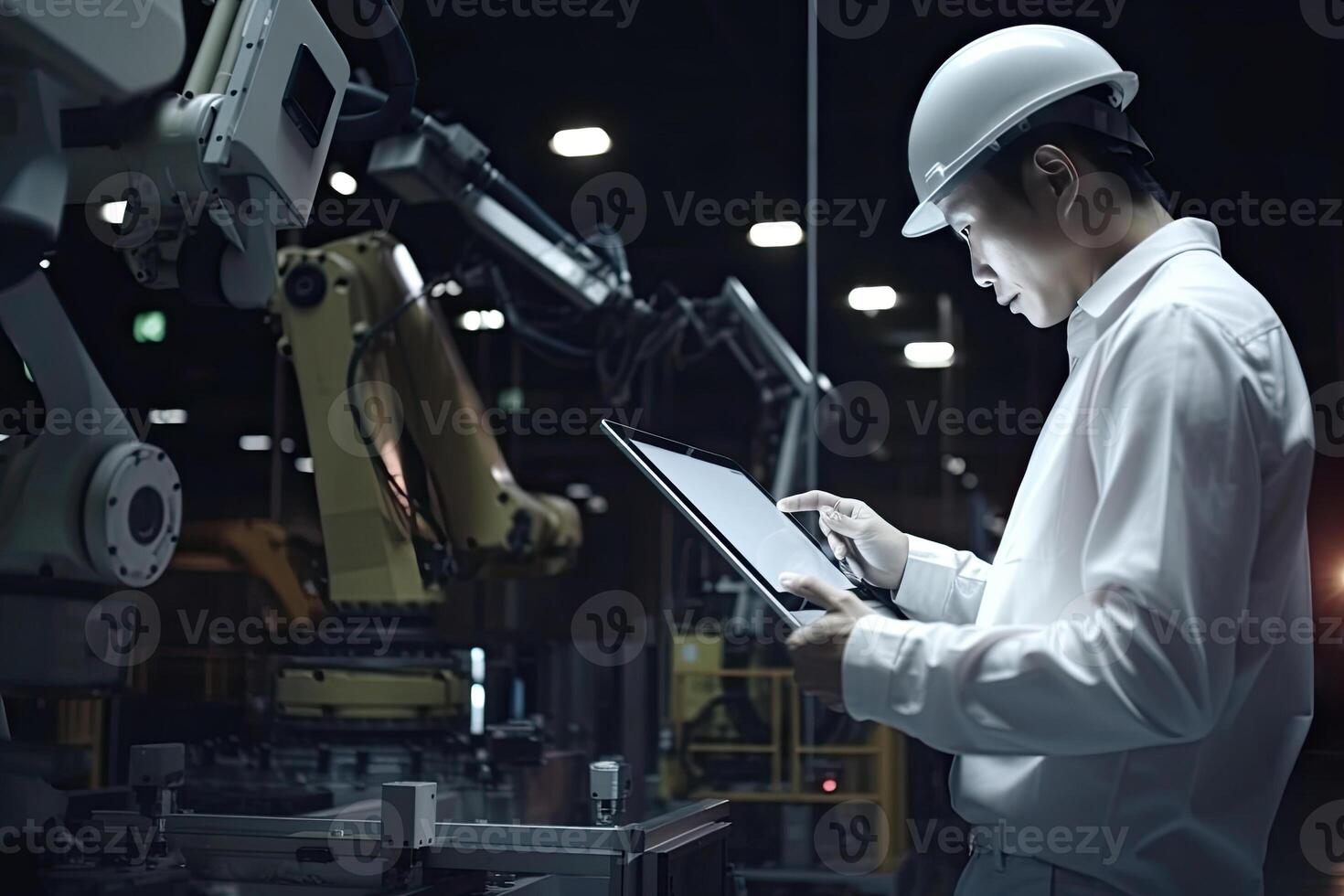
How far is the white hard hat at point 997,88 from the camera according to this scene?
128 cm

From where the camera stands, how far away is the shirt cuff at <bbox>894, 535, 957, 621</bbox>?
1584mm

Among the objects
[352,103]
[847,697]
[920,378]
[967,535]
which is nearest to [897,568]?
[847,697]

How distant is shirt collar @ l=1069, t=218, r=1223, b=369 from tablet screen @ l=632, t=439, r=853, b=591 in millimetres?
388

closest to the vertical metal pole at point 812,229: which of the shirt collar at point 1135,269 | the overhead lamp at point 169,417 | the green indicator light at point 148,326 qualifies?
the shirt collar at point 1135,269

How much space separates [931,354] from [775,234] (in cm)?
148

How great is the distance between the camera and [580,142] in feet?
21.0

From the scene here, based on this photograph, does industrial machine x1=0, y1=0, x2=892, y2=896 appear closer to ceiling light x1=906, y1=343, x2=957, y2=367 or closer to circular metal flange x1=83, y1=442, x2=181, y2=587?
circular metal flange x1=83, y1=442, x2=181, y2=587

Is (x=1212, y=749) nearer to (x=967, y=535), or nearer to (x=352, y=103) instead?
(x=352, y=103)

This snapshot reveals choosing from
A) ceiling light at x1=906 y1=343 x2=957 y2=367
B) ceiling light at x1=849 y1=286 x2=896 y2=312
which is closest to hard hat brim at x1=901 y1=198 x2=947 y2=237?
ceiling light at x1=849 y1=286 x2=896 y2=312

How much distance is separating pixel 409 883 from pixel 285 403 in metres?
9.38

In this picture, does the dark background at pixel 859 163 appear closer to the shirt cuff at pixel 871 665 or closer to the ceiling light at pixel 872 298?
the ceiling light at pixel 872 298

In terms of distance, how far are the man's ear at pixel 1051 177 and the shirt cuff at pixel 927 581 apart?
501mm

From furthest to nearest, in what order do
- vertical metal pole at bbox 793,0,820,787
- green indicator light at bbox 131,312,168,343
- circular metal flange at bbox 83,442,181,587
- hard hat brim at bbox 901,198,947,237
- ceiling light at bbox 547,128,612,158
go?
green indicator light at bbox 131,312,168,343, ceiling light at bbox 547,128,612,158, vertical metal pole at bbox 793,0,820,787, circular metal flange at bbox 83,442,181,587, hard hat brim at bbox 901,198,947,237

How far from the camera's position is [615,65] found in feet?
19.0
